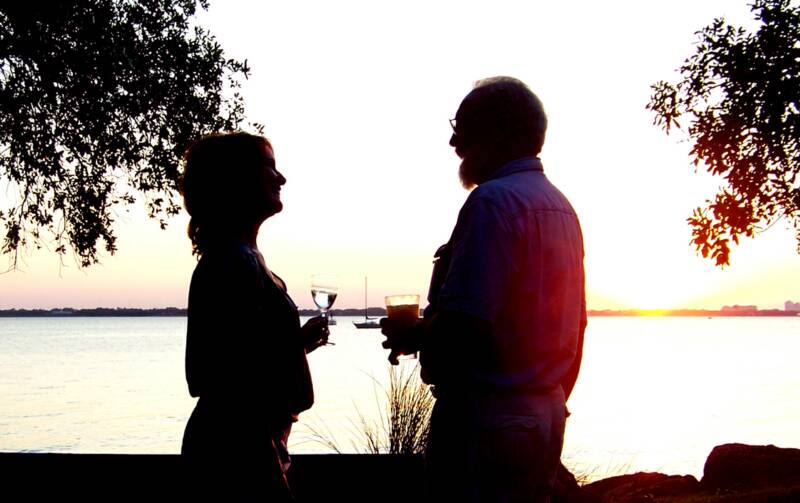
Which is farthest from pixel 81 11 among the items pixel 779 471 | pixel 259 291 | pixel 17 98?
pixel 779 471

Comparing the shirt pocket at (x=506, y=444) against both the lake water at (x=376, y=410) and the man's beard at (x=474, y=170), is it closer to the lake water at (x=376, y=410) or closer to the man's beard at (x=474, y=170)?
the man's beard at (x=474, y=170)

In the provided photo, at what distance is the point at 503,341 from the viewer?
8.16ft

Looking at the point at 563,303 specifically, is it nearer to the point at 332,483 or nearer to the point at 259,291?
the point at 259,291

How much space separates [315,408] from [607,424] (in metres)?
11.0

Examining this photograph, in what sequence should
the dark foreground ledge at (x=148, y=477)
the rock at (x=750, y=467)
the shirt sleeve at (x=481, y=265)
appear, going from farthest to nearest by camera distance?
the rock at (x=750, y=467) → the dark foreground ledge at (x=148, y=477) → the shirt sleeve at (x=481, y=265)

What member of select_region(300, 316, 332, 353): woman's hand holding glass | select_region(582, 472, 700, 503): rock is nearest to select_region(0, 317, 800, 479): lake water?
select_region(582, 472, 700, 503): rock

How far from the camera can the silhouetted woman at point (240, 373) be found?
9.11ft

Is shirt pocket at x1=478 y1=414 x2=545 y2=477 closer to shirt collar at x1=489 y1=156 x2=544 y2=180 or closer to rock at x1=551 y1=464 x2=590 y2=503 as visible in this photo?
shirt collar at x1=489 y1=156 x2=544 y2=180

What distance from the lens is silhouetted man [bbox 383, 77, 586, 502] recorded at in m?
2.44

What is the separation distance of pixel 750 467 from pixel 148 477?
6680 mm

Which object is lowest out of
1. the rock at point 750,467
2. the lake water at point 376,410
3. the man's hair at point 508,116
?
the lake water at point 376,410

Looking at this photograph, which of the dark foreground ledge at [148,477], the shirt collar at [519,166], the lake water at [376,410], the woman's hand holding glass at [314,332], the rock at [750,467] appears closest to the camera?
the shirt collar at [519,166]

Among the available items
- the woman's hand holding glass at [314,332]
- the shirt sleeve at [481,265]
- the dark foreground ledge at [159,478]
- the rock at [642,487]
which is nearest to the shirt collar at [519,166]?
the shirt sleeve at [481,265]

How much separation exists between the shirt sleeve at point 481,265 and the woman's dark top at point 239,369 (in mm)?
696
